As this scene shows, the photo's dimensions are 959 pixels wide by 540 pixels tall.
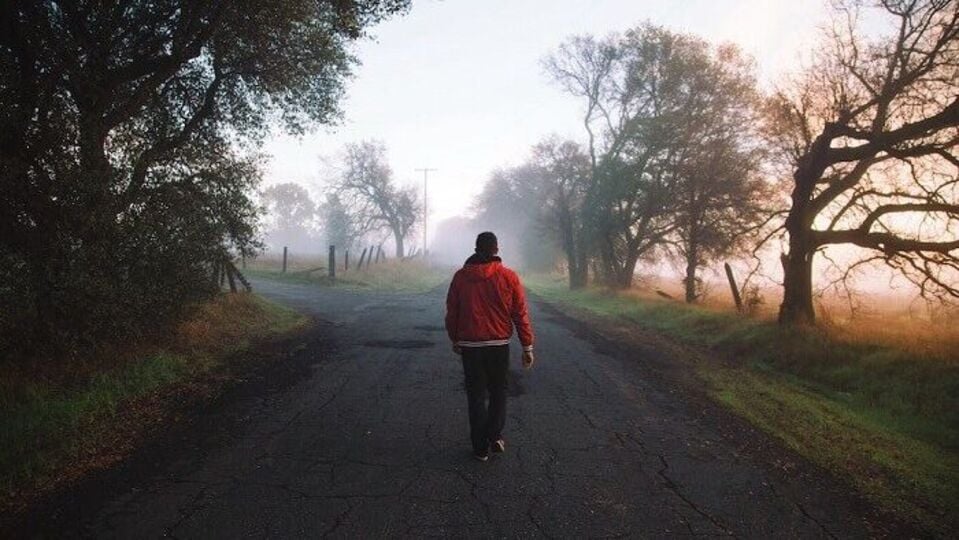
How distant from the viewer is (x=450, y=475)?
4922 millimetres

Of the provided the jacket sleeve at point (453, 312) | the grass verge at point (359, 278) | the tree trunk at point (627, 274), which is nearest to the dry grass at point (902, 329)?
the jacket sleeve at point (453, 312)

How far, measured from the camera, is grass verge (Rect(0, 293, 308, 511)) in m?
4.67

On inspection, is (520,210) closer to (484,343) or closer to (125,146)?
(125,146)

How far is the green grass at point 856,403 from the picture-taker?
5.45 meters

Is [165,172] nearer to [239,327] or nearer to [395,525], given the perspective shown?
[239,327]

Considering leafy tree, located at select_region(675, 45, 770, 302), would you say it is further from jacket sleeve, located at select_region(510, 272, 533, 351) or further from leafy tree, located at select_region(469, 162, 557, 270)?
leafy tree, located at select_region(469, 162, 557, 270)

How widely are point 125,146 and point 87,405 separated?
3850mm

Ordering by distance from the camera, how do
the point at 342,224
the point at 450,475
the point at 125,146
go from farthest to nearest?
the point at 342,224
the point at 125,146
the point at 450,475

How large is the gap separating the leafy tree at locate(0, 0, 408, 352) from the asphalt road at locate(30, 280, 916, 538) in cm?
238

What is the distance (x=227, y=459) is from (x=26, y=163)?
172 inches

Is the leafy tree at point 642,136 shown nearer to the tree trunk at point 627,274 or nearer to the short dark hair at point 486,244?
the tree trunk at point 627,274

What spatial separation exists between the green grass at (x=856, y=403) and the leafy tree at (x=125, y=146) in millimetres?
8459

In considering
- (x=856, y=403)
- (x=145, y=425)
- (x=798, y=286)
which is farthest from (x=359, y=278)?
(x=856, y=403)

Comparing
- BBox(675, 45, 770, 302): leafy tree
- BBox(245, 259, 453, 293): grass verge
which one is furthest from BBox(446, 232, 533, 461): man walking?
BBox(245, 259, 453, 293): grass verge
